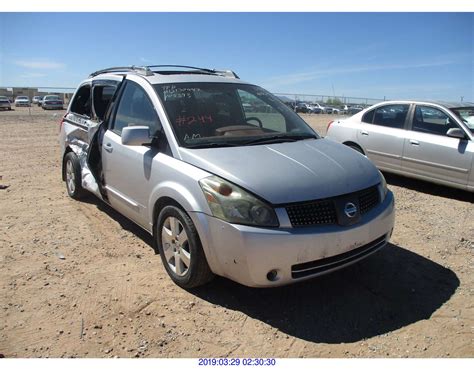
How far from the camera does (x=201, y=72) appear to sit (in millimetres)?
5027

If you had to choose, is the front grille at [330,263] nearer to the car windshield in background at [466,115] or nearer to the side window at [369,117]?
the car windshield in background at [466,115]

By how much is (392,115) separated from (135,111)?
4.91m

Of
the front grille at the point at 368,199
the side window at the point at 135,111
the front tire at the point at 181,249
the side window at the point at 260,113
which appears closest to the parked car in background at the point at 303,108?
the side window at the point at 260,113

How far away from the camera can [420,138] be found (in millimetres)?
6867

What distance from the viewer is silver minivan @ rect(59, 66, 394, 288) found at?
298 centimetres

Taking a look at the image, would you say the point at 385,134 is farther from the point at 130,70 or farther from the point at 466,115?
the point at 130,70

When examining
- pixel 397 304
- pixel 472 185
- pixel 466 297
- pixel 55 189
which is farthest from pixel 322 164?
pixel 55 189

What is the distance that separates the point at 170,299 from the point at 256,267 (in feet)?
2.90

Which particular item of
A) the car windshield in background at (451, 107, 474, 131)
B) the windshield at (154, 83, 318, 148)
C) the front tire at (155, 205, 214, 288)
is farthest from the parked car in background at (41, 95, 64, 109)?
the front tire at (155, 205, 214, 288)

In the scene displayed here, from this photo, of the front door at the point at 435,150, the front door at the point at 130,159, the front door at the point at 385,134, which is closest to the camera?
the front door at the point at 130,159

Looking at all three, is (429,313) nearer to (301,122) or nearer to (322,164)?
(322,164)

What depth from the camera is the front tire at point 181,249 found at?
326cm

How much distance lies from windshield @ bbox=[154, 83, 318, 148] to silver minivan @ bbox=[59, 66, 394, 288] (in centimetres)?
1

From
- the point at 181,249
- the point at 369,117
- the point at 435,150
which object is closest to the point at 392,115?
the point at 369,117
